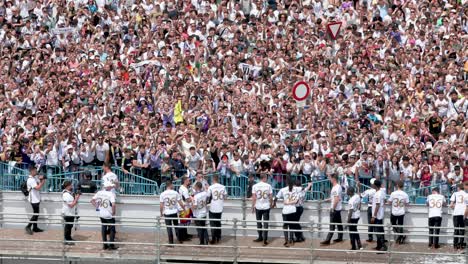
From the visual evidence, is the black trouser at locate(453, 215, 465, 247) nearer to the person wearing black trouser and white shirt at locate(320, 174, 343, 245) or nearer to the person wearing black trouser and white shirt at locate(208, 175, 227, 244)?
the person wearing black trouser and white shirt at locate(320, 174, 343, 245)

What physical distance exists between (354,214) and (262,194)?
2.19m

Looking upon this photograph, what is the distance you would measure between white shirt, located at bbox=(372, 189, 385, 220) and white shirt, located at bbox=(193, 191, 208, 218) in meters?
3.91

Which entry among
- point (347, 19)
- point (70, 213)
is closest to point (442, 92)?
point (347, 19)

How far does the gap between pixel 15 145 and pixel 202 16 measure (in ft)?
28.7

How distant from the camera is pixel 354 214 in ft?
118

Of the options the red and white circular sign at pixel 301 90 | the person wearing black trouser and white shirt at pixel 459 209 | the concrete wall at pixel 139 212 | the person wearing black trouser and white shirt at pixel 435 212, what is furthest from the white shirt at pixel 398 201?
the red and white circular sign at pixel 301 90

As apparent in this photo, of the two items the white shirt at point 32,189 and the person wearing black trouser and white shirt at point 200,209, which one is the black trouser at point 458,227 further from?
the white shirt at point 32,189

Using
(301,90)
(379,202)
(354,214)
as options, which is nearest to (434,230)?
(379,202)

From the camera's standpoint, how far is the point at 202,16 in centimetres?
4550

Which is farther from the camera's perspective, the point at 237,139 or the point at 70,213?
Answer: the point at 237,139

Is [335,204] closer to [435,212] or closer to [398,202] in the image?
[398,202]

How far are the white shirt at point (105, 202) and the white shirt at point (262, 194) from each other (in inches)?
131

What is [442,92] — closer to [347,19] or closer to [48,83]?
[347,19]

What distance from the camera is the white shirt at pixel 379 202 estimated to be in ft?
117
